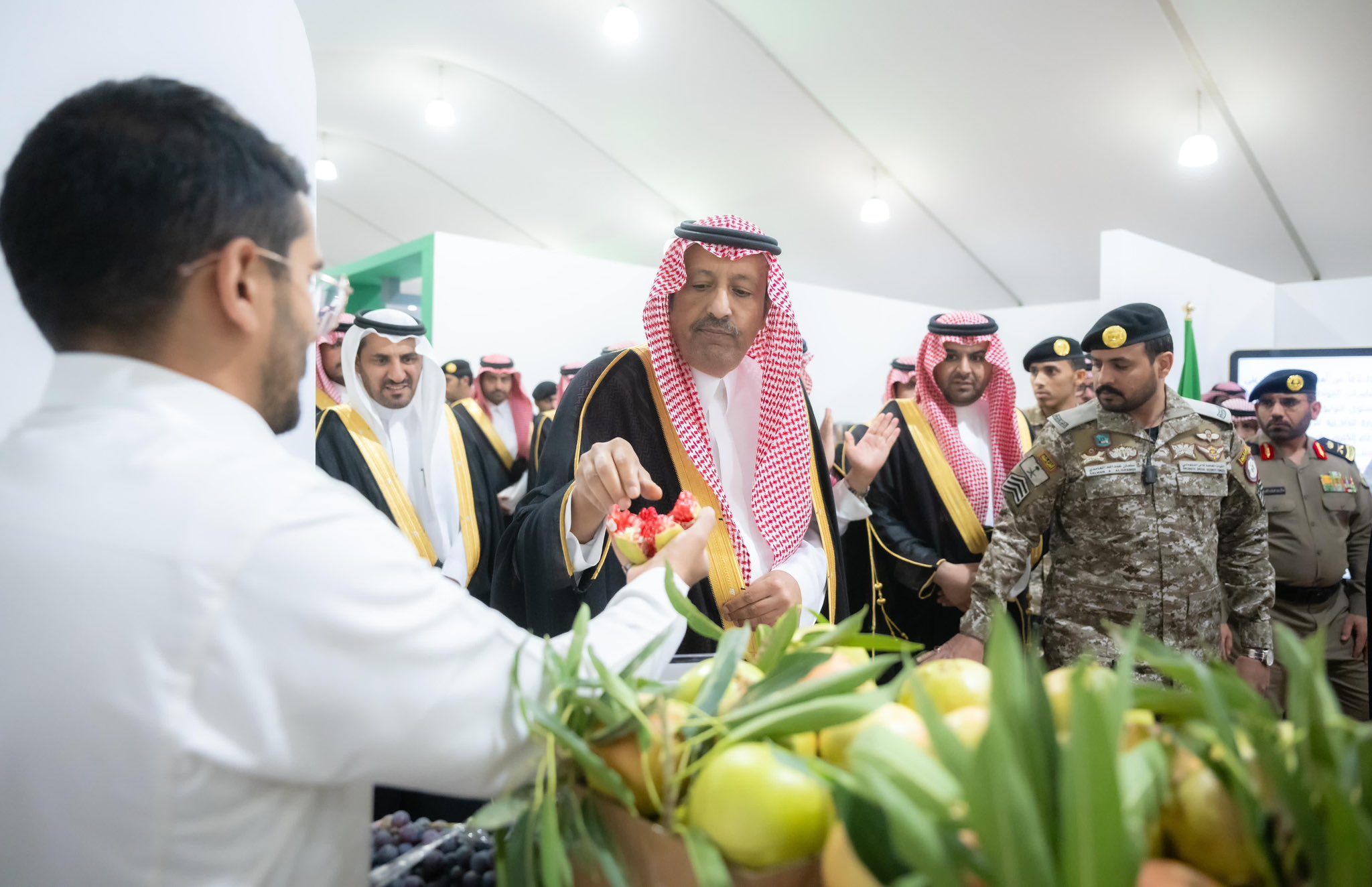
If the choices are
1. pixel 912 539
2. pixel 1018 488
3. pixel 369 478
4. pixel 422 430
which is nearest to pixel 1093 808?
pixel 1018 488

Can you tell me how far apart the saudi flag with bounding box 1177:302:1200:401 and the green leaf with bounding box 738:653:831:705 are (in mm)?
6121

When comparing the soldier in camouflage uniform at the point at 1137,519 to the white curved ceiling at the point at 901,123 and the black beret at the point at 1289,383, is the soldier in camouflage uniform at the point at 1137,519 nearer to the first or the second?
the black beret at the point at 1289,383

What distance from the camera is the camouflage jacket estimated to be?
9.70 feet

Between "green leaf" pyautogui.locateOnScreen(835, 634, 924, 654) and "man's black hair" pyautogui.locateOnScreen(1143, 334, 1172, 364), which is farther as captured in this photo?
"man's black hair" pyautogui.locateOnScreen(1143, 334, 1172, 364)

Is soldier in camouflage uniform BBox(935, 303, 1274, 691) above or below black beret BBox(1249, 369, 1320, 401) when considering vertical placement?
below

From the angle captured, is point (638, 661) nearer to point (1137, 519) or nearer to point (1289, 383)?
point (1137, 519)

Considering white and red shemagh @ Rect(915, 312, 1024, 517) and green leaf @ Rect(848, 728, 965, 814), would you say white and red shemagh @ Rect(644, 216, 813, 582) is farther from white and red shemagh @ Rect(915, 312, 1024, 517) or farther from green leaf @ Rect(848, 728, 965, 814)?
white and red shemagh @ Rect(915, 312, 1024, 517)

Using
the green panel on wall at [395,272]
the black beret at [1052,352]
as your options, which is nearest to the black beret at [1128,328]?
the black beret at [1052,352]

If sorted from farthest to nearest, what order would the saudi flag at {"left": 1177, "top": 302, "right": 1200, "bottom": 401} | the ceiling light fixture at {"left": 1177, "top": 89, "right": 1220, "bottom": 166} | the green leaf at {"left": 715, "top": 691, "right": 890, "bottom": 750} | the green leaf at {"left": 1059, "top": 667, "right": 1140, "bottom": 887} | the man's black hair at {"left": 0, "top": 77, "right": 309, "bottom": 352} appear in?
the ceiling light fixture at {"left": 1177, "top": 89, "right": 1220, "bottom": 166}, the saudi flag at {"left": 1177, "top": 302, "right": 1200, "bottom": 401}, the man's black hair at {"left": 0, "top": 77, "right": 309, "bottom": 352}, the green leaf at {"left": 715, "top": 691, "right": 890, "bottom": 750}, the green leaf at {"left": 1059, "top": 667, "right": 1140, "bottom": 887}

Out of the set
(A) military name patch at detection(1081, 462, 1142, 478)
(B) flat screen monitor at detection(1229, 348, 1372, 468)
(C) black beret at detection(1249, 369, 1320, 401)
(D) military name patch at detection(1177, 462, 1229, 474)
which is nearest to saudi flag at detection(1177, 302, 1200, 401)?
(B) flat screen monitor at detection(1229, 348, 1372, 468)

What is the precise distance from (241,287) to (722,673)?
24.7 inches

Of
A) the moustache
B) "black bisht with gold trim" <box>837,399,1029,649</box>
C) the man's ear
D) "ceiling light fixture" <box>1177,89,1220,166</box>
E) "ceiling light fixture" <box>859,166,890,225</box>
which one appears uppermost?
"ceiling light fixture" <box>859,166,890,225</box>

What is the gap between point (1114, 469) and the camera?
2992mm

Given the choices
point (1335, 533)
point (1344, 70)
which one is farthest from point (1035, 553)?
point (1344, 70)
